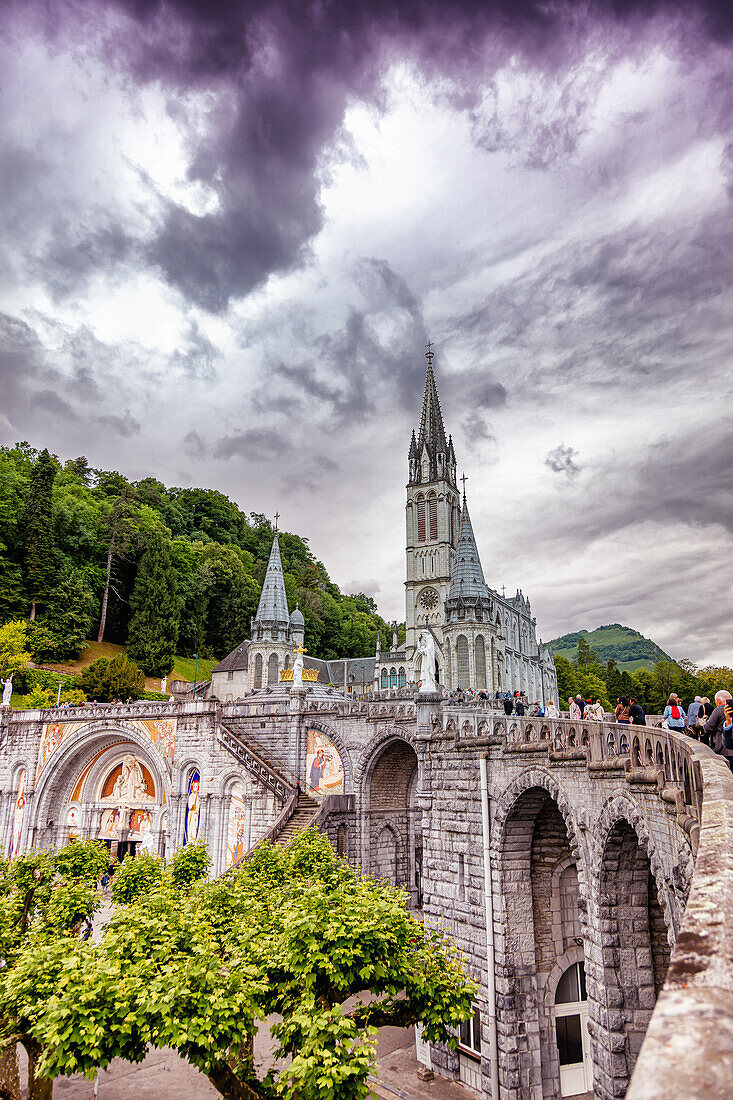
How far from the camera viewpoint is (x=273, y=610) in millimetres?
67562

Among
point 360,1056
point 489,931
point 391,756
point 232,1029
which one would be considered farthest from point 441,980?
point 391,756

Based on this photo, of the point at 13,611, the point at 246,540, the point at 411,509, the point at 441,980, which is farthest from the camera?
the point at 246,540

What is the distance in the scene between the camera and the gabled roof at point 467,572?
62656mm

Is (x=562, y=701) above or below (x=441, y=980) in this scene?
above

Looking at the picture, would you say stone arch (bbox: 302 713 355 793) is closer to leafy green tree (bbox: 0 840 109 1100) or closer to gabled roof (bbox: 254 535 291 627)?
leafy green tree (bbox: 0 840 109 1100)

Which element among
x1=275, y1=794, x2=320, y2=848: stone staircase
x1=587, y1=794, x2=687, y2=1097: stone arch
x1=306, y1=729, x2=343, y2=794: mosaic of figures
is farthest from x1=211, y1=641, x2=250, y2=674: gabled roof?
x1=587, y1=794, x2=687, y2=1097: stone arch

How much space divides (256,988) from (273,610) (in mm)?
58575

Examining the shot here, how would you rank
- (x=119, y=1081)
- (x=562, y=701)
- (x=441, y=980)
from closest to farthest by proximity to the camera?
(x=441, y=980) → (x=119, y=1081) → (x=562, y=701)

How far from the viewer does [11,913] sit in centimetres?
1435

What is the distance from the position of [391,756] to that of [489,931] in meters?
10.1

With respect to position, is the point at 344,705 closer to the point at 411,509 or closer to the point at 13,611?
the point at 13,611

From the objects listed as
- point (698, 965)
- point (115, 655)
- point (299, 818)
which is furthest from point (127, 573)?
point (698, 965)

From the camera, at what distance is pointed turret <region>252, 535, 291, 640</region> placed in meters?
66.4

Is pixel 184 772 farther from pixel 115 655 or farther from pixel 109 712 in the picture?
pixel 115 655
